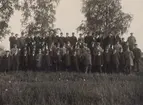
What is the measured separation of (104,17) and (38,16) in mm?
7078

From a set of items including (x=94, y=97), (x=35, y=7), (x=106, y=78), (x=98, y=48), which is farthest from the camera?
(x=35, y=7)

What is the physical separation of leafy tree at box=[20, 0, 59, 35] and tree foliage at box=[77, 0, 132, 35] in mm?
3692

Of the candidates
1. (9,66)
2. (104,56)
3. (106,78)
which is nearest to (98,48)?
(104,56)

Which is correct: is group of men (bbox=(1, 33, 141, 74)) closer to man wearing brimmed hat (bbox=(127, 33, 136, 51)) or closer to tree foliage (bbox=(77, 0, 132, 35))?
man wearing brimmed hat (bbox=(127, 33, 136, 51))

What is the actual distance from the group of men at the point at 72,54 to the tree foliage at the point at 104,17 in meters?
12.9

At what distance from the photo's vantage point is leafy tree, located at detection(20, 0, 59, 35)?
4062 cm

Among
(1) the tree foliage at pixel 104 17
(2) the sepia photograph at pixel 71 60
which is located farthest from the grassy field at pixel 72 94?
(1) the tree foliage at pixel 104 17

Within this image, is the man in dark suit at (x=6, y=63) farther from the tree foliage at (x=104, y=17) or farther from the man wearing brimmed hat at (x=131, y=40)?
the tree foliage at (x=104, y=17)

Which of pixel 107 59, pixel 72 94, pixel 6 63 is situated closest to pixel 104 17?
pixel 107 59

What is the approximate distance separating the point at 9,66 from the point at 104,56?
673 cm

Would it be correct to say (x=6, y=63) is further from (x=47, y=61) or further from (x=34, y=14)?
(x=34, y=14)

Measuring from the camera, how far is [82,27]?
4381cm

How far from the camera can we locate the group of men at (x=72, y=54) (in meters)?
28.6

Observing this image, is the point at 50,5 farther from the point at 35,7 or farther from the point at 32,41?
the point at 32,41
